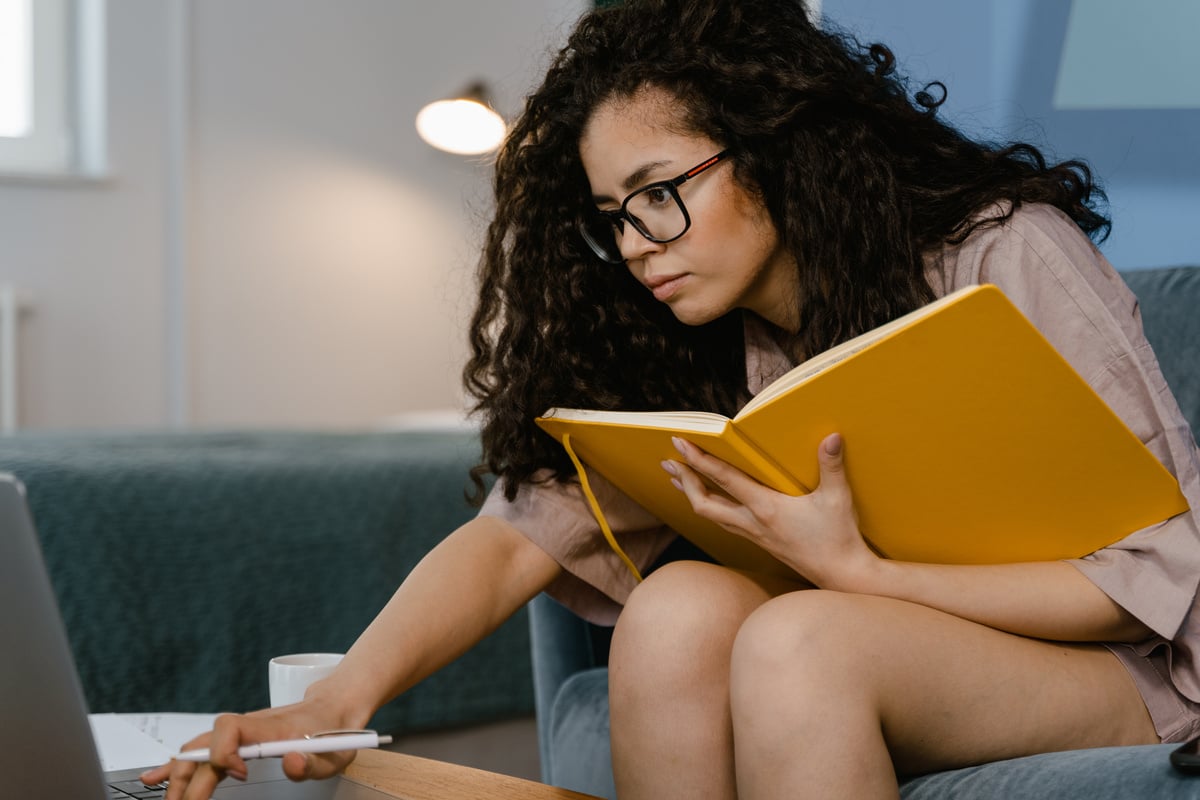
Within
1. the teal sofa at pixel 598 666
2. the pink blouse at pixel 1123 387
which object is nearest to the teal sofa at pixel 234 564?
the teal sofa at pixel 598 666

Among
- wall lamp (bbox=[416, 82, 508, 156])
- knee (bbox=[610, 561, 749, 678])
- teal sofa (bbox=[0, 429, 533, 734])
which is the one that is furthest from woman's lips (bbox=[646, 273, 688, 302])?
wall lamp (bbox=[416, 82, 508, 156])

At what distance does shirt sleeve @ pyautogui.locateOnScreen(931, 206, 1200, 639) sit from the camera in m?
0.79

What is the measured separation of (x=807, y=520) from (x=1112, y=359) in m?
0.23

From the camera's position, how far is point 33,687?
567mm

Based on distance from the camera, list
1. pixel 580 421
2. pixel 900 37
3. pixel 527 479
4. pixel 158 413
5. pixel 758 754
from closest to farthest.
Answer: pixel 758 754, pixel 580 421, pixel 527 479, pixel 900 37, pixel 158 413

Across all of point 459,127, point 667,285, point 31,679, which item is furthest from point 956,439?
point 459,127

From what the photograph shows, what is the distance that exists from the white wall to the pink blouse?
241 centimetres

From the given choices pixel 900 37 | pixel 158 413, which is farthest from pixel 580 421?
pixel 158 413

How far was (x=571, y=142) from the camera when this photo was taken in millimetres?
1108

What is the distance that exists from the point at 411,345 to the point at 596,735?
2.88m

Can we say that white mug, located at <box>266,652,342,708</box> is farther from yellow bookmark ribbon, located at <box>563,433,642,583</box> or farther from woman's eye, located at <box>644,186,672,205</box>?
woman's eye, located at <box>644,186,672,205</box>

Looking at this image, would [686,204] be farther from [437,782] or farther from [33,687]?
[33,687]

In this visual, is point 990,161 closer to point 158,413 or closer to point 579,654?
point 579,654

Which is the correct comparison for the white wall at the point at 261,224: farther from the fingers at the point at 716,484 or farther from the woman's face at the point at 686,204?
the fingers at the point at 716,484
